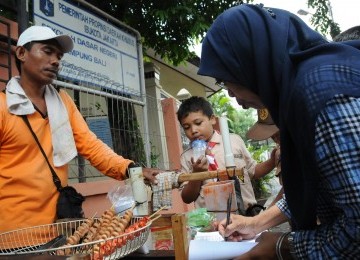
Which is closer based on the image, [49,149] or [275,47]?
[275,47]

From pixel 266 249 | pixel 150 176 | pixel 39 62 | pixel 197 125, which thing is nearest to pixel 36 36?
pixel 39 62

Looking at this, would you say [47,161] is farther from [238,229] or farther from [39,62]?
[238,229]

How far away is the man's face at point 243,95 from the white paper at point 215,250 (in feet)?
1.56

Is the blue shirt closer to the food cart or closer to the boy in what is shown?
the food cart

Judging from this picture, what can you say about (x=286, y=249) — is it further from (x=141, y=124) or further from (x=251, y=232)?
(x=141, y=124)

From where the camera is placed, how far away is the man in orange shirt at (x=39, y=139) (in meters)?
2.04

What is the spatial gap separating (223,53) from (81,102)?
10.2ft

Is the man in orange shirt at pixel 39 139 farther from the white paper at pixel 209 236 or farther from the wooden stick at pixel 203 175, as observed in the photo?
the white paper at pixel 209 236

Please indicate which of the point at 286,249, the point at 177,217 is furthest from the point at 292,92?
the point at 177,217

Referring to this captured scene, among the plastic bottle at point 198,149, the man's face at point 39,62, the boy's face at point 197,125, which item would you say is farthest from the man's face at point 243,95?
the boy's face at point 197,125

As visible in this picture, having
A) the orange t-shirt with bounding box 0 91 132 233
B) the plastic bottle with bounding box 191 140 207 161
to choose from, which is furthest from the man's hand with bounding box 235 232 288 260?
the orange t-shirt with bounding box 0 91 132 233

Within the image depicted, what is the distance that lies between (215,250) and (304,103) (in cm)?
64

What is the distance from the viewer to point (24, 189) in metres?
2.06

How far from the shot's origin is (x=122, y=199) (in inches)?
70.1
